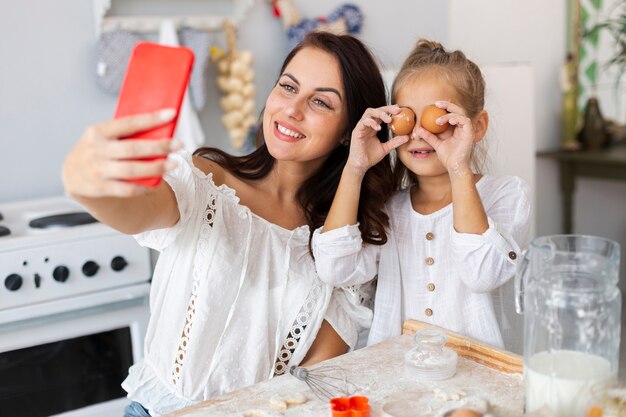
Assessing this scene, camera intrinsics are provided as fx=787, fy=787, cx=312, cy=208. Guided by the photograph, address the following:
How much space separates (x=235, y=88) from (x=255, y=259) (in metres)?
1.21

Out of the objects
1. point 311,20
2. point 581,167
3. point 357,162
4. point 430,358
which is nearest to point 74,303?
point 357,162

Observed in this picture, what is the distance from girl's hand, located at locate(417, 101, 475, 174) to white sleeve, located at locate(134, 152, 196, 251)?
442 mm

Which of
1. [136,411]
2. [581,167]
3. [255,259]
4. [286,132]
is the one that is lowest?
[136,411]

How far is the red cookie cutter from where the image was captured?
1.02 m

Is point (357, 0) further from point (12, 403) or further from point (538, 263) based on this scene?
point (538, 263)

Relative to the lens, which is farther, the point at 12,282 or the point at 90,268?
the point at 90,268

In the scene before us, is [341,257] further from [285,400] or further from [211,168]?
[285,400]

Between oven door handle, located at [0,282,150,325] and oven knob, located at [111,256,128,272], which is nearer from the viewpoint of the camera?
oven door handle, located at [0,282,150,325]

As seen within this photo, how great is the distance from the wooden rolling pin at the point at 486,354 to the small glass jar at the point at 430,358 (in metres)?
0.04

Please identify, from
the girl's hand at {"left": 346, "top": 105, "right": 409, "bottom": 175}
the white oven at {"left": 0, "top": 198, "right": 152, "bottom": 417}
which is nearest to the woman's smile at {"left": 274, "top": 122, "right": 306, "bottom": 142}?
the girl's hand at {"left": 346, "top": 105, "right": 409, "bottom": 175}

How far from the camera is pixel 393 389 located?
1146 mm

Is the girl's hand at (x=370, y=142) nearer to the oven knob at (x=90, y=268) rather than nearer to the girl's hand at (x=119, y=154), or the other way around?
the girl's hand at (x=119, y=154)

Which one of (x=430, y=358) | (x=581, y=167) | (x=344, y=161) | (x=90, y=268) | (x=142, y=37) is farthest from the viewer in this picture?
(x=581, y=167)

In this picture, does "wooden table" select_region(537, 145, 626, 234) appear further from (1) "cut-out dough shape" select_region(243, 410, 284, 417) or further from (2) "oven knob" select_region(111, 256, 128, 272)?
(1) "cut-out dough shape" select_region(243, 410, 284, 417)
